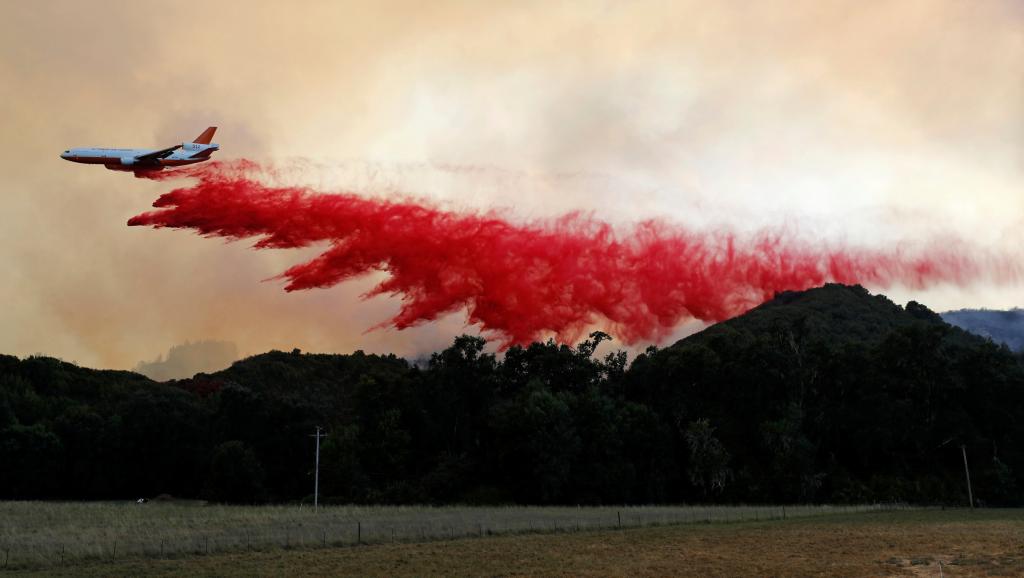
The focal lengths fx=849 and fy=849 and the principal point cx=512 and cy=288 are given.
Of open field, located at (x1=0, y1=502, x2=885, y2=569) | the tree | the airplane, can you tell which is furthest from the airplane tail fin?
the tree

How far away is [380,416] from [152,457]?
30078 mm

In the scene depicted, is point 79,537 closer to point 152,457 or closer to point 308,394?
point 152,457

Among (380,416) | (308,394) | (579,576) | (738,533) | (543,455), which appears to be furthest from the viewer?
(308,394)

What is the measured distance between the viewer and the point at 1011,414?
9825 centimetres

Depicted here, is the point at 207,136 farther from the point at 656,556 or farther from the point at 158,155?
the point at 656,556

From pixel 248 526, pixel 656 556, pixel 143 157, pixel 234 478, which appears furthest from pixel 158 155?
pixel 234 478

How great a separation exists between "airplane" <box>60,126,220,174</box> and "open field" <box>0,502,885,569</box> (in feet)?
82.6

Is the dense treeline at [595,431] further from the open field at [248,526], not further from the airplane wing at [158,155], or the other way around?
the airplane wing at [158,155]

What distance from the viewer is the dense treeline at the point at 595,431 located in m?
97.4

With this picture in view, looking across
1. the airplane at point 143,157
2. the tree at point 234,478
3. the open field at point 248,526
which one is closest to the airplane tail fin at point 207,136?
the airplane at point 143,157

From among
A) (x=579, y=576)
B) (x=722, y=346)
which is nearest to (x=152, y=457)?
(x=722, y=346)

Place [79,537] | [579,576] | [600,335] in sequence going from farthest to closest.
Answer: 1. [600,335]
2. [79,537]
3. [579,576]

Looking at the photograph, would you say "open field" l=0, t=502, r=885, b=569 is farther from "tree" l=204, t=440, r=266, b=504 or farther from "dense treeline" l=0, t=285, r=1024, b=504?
"tree" l=204, t=440, r=266, b=504

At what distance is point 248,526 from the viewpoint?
194 ft
